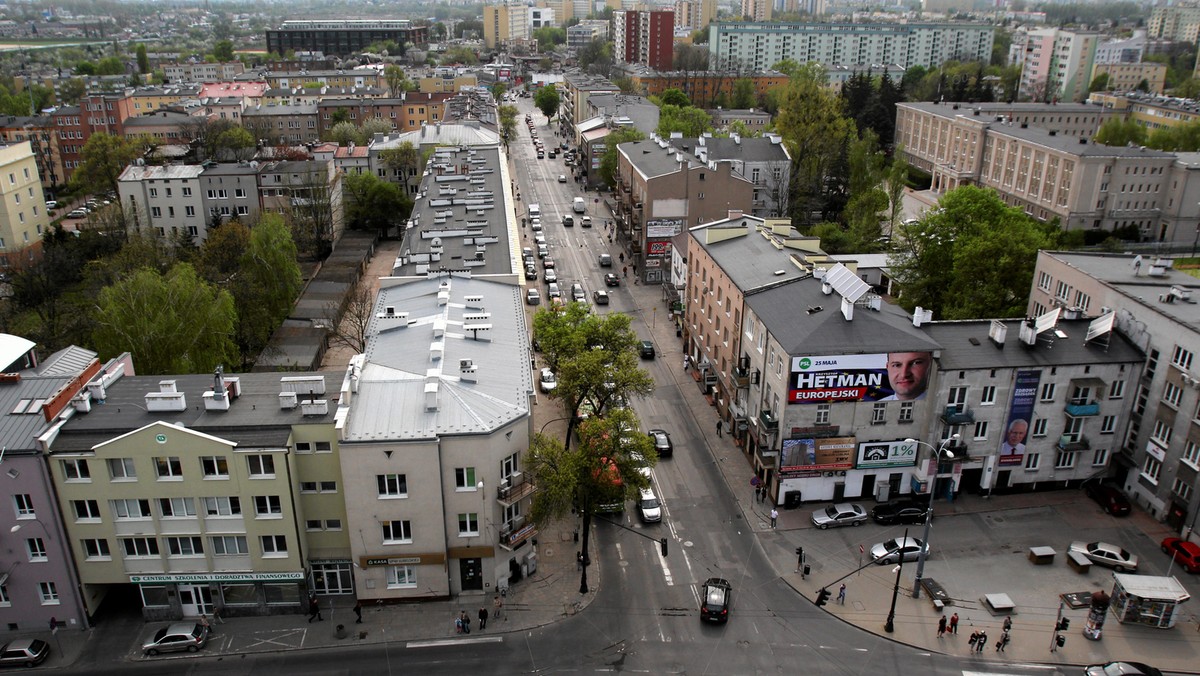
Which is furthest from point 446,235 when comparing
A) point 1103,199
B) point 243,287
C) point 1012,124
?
point 1012,124

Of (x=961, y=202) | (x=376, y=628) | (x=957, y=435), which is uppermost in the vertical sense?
(x=961, y=202)

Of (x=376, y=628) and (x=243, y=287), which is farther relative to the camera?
(x=243, y=287)

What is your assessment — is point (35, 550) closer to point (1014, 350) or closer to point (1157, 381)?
point (1014, 350)

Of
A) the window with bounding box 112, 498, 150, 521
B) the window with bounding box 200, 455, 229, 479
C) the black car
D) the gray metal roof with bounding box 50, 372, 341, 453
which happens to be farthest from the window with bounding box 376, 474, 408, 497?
the black car

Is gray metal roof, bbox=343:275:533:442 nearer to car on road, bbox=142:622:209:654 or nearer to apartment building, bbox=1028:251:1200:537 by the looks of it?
car on road, bbox=142:622:209:654

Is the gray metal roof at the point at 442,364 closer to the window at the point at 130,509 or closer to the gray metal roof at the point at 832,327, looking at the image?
the window at the point at 130,509

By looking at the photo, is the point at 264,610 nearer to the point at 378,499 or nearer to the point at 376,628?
the point at 376,628
